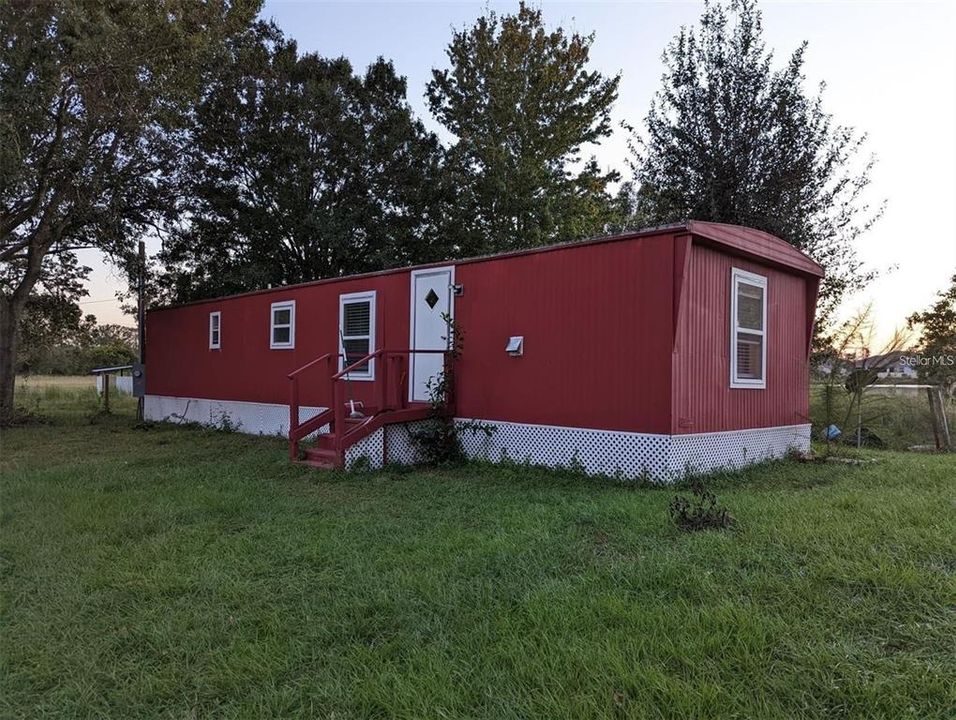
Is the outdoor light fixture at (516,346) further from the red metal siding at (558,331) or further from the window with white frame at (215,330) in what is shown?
the window with white frame at (215,330)

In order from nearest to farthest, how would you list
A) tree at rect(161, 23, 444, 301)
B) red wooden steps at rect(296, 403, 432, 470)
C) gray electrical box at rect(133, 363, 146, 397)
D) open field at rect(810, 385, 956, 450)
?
red wooden steps at rect(296, 403, 432, 470) < open field at rect(810, 385, 956, 450) < gray electrical box at rect(133, 363, 146, 397) < tree at rect(161, 23, 444, 301)

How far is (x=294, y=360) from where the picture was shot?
10.1 metres

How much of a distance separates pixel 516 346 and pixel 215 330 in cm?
762

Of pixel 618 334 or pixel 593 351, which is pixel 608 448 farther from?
pixel 618 334

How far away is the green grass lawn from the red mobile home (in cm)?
116

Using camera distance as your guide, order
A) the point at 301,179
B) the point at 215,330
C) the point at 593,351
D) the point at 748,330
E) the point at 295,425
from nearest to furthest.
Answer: the point at 593,351, the point at 748,330, the point at 295,425, the point at 215,330, the point at 301,179

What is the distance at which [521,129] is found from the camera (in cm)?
1750

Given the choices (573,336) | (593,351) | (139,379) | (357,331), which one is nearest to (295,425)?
(357,331)

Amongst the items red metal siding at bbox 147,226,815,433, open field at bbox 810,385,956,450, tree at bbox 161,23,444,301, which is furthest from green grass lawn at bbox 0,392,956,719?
tree at bbox 161,23,444,301

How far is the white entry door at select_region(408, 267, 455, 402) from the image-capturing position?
25.9 ft

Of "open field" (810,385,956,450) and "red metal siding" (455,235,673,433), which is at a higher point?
"red metal siding" (455,235,673,433)

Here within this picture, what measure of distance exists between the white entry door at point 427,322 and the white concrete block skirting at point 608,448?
806 mm

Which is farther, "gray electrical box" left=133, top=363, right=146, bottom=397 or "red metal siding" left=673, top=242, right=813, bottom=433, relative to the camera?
"gray electrical box" left=133, top=363, right=146, bottom=397

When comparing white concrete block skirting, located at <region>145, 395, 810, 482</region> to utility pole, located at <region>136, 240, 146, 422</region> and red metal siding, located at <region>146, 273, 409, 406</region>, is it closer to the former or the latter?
red metal siding, located at <region>146, 273, 409, 406</region>
